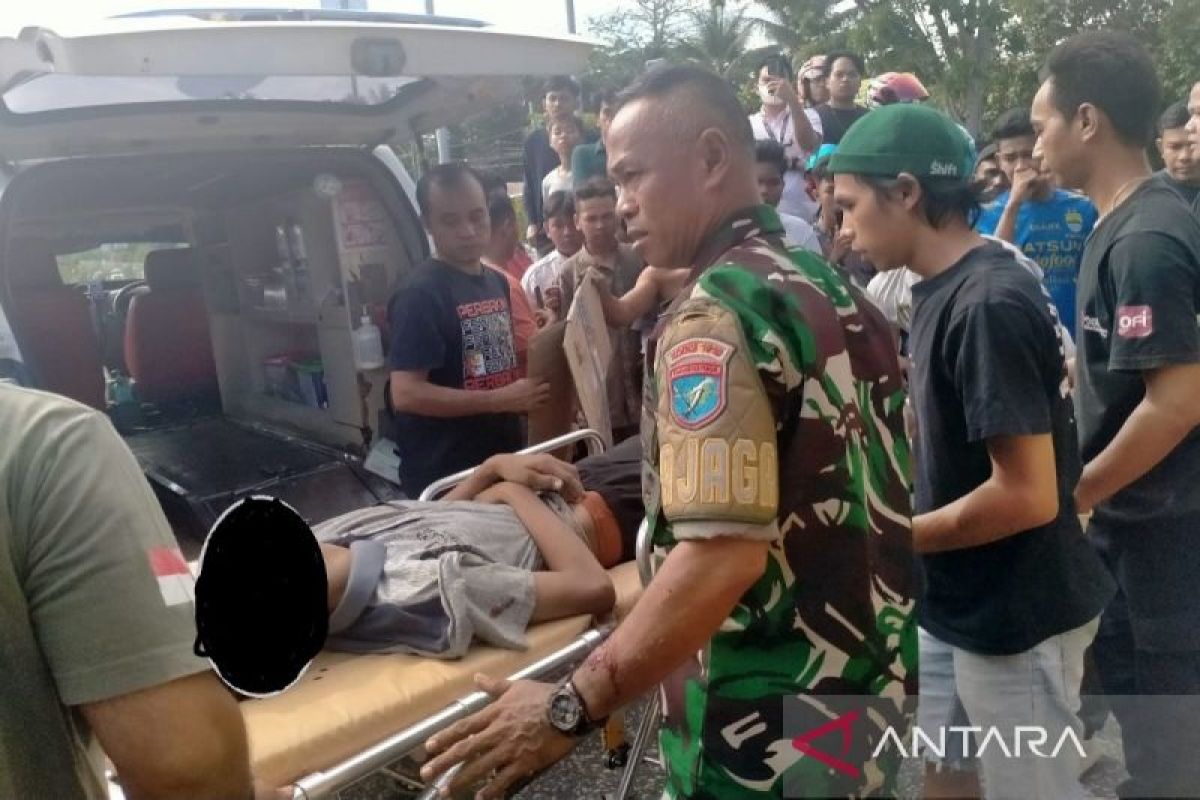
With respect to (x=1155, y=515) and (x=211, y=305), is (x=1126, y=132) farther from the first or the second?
(x=211, y=305)

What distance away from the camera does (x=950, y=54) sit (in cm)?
2383

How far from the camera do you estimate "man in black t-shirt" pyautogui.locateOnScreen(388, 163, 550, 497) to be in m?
3.40

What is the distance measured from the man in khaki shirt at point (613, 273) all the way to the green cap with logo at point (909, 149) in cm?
167

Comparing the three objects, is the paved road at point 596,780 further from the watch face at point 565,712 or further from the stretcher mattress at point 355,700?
the watch face at point 565,712

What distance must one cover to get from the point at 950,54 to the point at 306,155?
75.0 ft

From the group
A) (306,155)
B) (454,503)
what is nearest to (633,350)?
(454,503)

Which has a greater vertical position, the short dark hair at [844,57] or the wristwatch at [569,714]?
the short dark hair at [844,57]

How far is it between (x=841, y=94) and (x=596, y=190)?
9.49 ft

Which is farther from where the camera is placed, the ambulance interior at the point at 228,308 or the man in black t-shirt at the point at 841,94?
the man in black t-shirt at the point at 841,94

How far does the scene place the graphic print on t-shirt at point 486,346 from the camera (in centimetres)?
349

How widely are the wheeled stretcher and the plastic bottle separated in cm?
212

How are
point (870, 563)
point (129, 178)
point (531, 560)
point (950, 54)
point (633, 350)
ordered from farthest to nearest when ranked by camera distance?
point (950, 54), point (129, 178), point (633, 350), point (531, 560), point (870, 563)

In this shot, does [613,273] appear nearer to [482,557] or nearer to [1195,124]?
[482,557]

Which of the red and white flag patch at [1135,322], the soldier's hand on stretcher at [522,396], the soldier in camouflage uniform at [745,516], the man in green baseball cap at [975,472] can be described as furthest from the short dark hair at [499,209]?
the soldier in camouflage uniform at [745,516]
